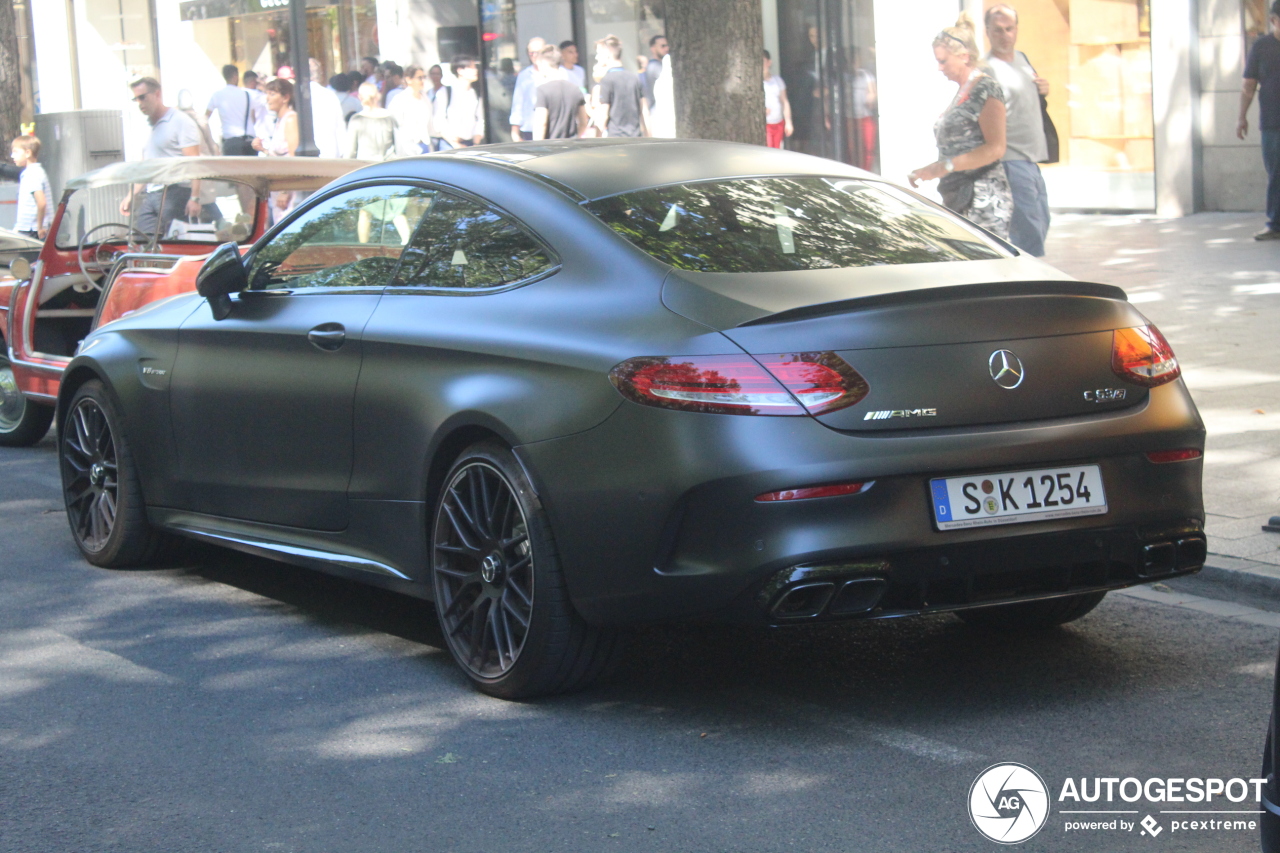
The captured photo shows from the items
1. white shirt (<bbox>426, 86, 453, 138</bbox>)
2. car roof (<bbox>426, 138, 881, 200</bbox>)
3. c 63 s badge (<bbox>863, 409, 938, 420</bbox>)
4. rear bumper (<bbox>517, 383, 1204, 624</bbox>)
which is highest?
white shirt (<bbox>426, 86, 453, 138</bbox>)

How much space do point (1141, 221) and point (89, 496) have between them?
14.4m

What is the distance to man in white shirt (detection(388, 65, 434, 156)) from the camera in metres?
20.0

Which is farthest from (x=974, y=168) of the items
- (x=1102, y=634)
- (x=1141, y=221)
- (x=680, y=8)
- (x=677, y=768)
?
(x=1141, y=221)

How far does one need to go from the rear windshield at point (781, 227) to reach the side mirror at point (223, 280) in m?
1.64

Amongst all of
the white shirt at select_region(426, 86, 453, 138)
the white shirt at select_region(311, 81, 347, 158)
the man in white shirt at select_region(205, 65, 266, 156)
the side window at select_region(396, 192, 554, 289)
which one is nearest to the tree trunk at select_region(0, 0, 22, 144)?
the man in white shirt at select_region(205, 65, 266, 156)

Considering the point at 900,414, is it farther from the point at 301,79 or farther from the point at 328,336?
the point at 301,79

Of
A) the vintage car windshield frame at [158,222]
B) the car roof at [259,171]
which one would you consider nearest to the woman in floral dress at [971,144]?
the car roof at [259,171]

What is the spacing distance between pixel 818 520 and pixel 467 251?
60.5 inches

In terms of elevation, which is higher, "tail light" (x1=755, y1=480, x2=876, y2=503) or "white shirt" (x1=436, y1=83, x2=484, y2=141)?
"white shirt" (x1=436, y1=83, x2=484, y2=141)

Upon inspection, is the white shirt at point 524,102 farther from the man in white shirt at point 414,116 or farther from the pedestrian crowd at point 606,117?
the man in white shirt at point 414,116

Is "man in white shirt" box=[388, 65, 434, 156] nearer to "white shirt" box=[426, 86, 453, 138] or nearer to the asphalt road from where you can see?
"white shirt" box=[426, 86, 453, 138]

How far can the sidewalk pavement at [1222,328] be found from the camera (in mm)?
6387

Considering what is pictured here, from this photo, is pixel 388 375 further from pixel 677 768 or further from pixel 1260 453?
pixel 1260 453

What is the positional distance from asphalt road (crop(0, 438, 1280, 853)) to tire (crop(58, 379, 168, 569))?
54cm
